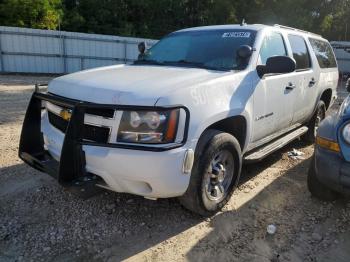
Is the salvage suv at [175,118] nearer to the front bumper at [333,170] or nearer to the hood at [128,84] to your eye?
the hood at [128,84]

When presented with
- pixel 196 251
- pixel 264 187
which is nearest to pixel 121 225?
pixel 196 251

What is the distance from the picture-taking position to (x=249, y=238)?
335cm

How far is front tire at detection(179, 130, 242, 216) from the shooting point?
329cm

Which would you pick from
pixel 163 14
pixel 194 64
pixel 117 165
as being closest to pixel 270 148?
pixel 194 64

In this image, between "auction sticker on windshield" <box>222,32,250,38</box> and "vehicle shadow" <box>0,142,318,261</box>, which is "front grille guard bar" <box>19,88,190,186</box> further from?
"auction sticker on windshield" <box>222,32,250,38</box>

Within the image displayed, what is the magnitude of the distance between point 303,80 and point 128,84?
3.01 m

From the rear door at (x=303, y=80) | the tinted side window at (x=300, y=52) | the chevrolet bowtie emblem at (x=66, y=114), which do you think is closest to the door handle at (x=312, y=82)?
the rear door at (x=303, y=80)

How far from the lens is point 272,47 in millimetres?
4477

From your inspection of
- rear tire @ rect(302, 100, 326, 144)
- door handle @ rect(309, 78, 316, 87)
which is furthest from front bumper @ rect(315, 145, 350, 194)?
rear tire @ rect(302, 100, 326, 144)

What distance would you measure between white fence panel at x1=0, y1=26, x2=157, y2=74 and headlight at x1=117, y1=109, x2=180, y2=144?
16268 millimetres

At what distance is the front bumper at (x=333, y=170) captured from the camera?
326 cm

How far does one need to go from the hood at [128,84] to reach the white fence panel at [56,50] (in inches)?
603

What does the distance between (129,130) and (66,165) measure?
23.2 inches

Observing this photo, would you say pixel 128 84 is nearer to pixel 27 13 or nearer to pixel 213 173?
pixel 213 173
